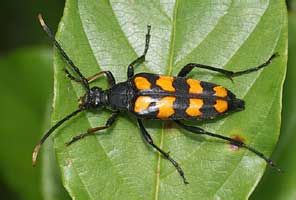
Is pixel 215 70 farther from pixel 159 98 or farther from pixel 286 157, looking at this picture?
pixel 286 157

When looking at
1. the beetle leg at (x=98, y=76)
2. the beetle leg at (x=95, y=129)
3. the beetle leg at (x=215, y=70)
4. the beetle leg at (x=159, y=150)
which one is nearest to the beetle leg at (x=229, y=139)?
the beetle leg at (x=159, y=150)

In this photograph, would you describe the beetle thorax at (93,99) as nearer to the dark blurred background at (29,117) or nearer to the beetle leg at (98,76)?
the beetle leg at (98,76)

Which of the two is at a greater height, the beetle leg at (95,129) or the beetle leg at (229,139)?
the beetle leg at (95,129)

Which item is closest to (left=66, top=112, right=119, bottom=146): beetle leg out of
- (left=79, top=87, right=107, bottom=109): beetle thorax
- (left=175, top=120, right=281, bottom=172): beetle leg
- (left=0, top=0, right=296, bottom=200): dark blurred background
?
(left=79, top=87, right=107, bottom=109): beetle thorax

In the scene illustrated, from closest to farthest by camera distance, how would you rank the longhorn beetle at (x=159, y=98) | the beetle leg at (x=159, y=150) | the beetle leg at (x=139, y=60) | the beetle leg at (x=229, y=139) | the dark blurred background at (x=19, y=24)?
the beetle leg at (x=229, y=139), the beetle leg at (x=159, y=150), the beetle leg at (x=139, y=60), the longhorn beetle at (x=159, y=98), the dark blurred background at (x=19, y=24)

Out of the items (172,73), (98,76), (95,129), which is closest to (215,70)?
(172,73)

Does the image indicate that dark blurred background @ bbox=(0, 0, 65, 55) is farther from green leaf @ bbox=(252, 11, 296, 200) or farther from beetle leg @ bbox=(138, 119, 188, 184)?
green leaf @ bbox=(252, 11, 296, 200)
